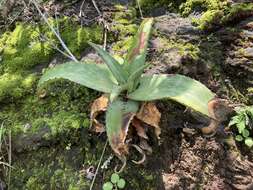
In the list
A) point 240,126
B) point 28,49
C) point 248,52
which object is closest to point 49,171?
point 28,49

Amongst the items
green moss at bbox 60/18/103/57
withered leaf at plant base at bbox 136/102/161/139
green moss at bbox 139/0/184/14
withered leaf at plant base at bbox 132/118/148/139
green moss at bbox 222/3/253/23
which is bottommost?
withered leaf at plant base at bbox 132/118/148/139

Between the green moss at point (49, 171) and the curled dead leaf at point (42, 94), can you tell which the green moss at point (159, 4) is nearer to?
the curled dead leaf at point (42, 94)

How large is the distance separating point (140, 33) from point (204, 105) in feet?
1.91

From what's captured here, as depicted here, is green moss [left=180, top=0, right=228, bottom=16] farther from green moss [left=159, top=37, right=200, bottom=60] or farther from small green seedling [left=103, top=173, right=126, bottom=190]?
small green seedling [left=103, top=173, right=126, bottom=190]

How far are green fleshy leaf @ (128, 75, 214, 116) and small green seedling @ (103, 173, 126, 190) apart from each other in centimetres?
41

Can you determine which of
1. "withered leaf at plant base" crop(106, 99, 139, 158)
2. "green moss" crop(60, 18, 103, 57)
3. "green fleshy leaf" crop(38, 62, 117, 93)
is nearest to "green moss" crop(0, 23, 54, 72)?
"green moss" crop(60, 18, 103, 57)

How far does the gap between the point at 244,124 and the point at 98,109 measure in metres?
0.80

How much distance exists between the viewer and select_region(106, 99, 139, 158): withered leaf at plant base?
76.2 inches

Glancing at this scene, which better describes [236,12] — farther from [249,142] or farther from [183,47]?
[249,142]

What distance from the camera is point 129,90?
2090mm

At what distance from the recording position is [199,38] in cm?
261

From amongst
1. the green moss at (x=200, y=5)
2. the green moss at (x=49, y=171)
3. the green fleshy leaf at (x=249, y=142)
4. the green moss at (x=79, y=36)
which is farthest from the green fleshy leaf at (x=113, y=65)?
the green moss at (x=200, y=5)

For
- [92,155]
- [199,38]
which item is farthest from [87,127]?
[199,38]

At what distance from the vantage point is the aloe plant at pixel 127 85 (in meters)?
1.94
